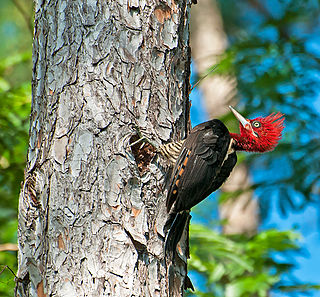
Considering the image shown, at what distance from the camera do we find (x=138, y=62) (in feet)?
8.98

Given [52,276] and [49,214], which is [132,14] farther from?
[52,276]

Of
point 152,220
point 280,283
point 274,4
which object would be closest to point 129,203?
point 152,220

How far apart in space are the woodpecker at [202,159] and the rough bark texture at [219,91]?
259 centimetres

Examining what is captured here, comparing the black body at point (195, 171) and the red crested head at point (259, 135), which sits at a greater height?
the red crested head at point (259, 135)

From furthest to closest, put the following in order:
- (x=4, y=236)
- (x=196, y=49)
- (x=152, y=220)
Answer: (x=196, y=49), (x=4, y=236), (x=152, y=220)

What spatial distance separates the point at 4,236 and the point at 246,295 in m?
2.58

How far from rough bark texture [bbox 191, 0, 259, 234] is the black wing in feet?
9.84

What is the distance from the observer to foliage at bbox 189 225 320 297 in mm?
4695

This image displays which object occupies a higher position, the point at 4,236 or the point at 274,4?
the point at 274,4

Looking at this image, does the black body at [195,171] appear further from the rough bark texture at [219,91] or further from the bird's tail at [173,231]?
the rough bark texture at [219,91]

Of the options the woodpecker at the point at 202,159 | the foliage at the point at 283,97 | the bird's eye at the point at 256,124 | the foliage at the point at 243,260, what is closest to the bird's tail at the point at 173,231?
the woodpecker at the point at 202,159

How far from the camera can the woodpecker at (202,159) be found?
2762mm

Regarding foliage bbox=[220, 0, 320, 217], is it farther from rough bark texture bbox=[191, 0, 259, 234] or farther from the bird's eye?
the bird's eye

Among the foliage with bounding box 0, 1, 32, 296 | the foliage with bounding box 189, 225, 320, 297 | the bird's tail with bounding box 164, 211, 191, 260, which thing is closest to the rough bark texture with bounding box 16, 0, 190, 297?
the bird's tail with bounding box 164, 211, 191, 260
